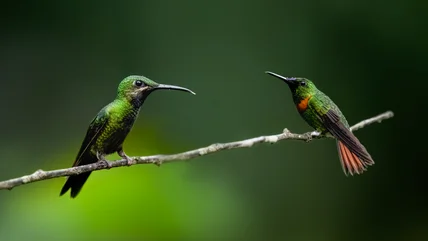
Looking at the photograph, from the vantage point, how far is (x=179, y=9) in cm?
239

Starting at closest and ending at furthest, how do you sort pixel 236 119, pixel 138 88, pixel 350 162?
pixel 138 88 < pixel 350 162 < pixel 236 119

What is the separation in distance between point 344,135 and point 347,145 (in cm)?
3

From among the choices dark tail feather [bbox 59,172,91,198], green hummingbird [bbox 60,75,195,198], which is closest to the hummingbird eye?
green hummingbird [bbox 60,75,195,198]

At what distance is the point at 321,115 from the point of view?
0.74 metres

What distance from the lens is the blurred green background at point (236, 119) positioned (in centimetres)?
100

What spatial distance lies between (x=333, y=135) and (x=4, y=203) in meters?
0.85

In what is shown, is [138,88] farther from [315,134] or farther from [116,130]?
[315,134]

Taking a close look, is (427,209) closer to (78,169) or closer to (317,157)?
(317,157)

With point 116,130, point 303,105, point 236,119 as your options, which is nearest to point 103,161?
point 116,130

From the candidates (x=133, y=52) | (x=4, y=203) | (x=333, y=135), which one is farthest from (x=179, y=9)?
(x=333, y=135)

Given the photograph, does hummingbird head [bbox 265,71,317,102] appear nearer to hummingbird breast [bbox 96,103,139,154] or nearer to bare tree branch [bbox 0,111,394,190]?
bare tree branch [bbox 0,111,394,190]

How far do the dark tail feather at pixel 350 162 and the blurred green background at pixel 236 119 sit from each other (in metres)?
0.19

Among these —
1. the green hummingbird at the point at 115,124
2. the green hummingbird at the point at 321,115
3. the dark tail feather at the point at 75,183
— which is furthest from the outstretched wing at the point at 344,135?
the dark tail feather at the point at 75,183

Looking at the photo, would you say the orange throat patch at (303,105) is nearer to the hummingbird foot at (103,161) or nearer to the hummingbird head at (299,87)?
the hummingbird head at (299,87)
